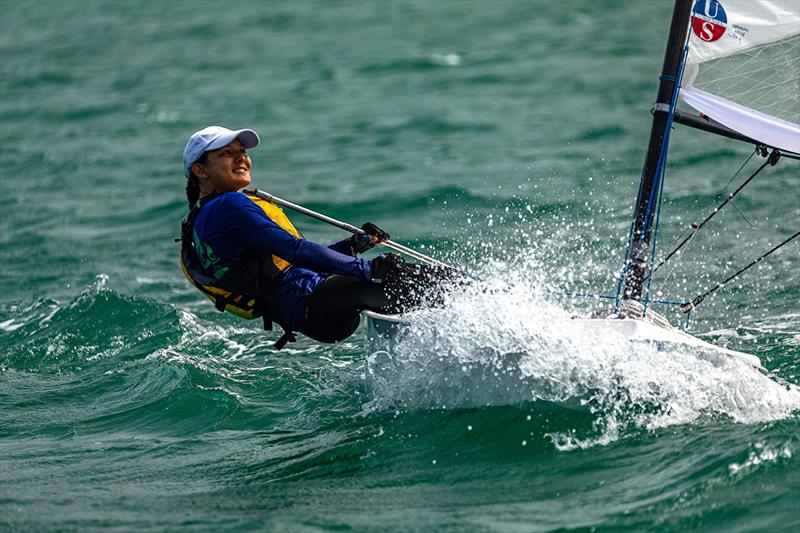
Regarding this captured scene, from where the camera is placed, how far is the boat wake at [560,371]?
4.78 m

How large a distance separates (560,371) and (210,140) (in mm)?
1853

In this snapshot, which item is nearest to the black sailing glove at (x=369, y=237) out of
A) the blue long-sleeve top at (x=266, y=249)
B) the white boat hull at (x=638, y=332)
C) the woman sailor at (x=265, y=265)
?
the woman sailor at (x=265, y=265)

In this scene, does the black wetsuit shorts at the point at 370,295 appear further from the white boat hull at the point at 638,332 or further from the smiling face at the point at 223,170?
the smiling face at the point at 223,170

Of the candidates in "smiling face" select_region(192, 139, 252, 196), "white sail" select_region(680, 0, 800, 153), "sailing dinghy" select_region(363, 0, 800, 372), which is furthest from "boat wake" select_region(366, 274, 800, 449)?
"white sail" select_region(680, 0, 800, 153)

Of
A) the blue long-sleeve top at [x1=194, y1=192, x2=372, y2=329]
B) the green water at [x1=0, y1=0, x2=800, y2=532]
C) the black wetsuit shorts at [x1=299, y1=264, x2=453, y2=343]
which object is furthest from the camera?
the black wetsuit shorts at [x1=299, y1=264, x2=453, y2=343]

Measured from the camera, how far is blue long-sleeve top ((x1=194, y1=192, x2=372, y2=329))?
4996mm

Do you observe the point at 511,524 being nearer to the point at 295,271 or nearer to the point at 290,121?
the point at 295,271

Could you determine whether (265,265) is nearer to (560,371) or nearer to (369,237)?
(369,237)

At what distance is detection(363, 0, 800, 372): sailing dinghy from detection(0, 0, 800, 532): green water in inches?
20.5

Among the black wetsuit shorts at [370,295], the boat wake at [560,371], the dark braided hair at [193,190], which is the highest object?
the dark braided hair at [193,190]

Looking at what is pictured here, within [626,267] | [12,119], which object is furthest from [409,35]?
[626,267]

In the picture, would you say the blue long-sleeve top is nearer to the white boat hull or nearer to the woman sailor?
the woman sailor

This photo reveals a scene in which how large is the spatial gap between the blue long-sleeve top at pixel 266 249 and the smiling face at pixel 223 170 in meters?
0.16

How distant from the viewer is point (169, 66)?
1670 cm
